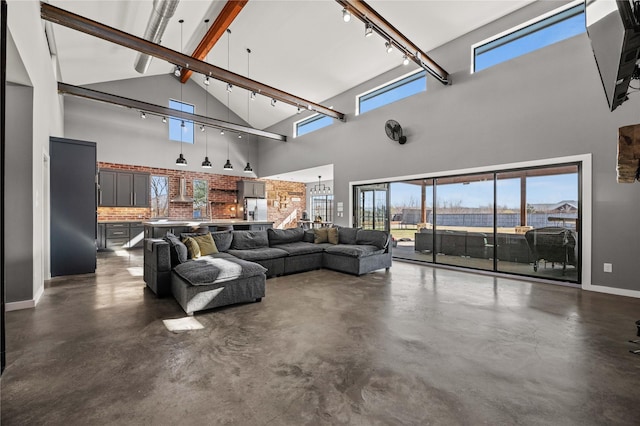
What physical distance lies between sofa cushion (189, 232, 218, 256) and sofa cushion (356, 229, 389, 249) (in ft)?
8.98

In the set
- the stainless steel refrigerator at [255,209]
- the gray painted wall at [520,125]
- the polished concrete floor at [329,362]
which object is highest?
the gray painted wall at [520,125]

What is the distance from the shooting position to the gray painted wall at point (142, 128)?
7.96 m

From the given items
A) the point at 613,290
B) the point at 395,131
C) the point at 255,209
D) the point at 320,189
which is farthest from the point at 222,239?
the point at 320,189

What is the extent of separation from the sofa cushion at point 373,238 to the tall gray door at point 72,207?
4.80 m

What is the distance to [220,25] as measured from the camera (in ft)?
18.6

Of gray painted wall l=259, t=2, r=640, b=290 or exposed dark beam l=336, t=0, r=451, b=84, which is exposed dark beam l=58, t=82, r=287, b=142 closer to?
gray painted wall l=259, t=2, r=640, b=290

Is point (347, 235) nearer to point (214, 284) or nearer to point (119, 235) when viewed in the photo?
point (214, 284)

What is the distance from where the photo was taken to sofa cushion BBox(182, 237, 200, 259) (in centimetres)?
423

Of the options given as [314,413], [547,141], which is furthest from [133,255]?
[547,141]

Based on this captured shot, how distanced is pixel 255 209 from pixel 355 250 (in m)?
6.18

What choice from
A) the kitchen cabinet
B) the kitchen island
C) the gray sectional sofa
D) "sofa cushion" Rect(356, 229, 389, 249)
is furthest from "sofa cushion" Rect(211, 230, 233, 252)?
the kitchen cabinet

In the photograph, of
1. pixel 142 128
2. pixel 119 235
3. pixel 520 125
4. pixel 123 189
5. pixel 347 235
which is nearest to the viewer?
pixel 520 125

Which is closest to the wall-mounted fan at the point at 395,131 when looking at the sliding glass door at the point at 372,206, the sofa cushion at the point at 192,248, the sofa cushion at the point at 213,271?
the sliding glass door at the point at 372,206

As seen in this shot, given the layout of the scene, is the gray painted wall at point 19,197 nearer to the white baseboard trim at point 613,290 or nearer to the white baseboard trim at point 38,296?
the white baseboard trim at point 38,296
